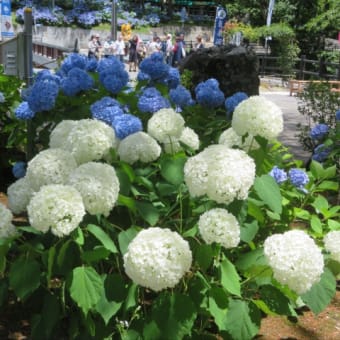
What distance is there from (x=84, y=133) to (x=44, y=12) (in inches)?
1783

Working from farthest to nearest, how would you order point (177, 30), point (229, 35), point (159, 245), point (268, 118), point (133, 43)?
point (177, 30), point (229, 35), point (133, 43), point (268, 118), point (159, 245)

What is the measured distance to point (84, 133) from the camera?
2.45 m

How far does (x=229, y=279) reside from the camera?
7.00ft

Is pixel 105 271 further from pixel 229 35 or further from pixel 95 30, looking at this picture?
pixel 95 30

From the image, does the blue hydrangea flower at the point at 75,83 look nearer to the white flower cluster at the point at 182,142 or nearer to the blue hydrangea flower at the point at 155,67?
the blue hydrangea flower at the point at 155,67

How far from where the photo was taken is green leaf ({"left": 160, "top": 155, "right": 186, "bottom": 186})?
7.88 ft

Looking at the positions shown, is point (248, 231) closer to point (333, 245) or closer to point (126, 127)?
point (333, 245)

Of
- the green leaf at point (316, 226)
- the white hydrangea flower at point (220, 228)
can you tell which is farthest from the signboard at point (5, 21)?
the white hydrangea flower at point (220, 228)

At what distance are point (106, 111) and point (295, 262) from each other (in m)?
1.55

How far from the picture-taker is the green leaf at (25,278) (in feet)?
7.09

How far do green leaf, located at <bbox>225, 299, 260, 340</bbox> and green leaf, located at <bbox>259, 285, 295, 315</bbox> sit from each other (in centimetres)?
8

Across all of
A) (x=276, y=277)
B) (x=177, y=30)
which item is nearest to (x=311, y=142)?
(x=276, y=277)

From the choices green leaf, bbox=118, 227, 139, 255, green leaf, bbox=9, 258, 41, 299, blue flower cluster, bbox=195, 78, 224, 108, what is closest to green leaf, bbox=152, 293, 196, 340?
green leaf, bbox=118, 227, 139, 255

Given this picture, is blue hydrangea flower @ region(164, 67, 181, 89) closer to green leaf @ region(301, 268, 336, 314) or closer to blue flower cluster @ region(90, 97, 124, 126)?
blue flower cluster @ region(90, 97, 124, 126)
